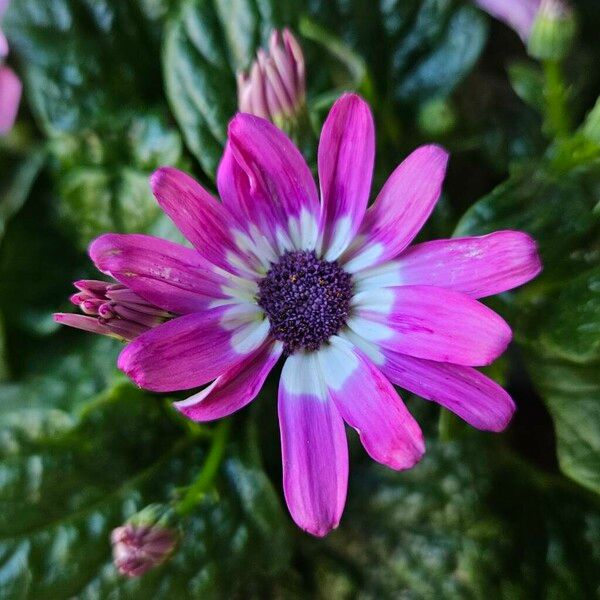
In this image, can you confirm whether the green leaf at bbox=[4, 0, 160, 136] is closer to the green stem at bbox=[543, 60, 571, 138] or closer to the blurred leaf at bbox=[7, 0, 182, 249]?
the blurred leaf at bbox=[7, 0, 182, 249]

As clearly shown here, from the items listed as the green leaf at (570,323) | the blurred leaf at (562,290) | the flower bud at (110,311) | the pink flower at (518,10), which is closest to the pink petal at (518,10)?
the pink flower at (518,10)

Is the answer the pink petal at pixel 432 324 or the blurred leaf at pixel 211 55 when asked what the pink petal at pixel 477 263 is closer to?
the pink petal at pixel 432 324

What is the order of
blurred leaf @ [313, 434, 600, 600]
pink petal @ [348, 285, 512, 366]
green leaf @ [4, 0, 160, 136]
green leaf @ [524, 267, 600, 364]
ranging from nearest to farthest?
pink petal @ [348, 285, 512, 366]
green leaf @ [524, 267, 600, 364]
blurred leaf @ [313, 434, 600, 600]
green leaf @ [4, 0, 160, 136]

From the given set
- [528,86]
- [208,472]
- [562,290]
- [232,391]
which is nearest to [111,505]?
[208,472]

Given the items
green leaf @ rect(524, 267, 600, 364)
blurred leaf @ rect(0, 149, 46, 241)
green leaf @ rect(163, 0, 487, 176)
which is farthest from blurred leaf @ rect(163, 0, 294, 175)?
green leaf @ rect(524, 267, 600, 364)

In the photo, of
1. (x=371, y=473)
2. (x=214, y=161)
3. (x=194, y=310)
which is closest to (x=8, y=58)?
(x=214, y=161)

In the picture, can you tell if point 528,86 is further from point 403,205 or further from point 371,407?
point 371,407
